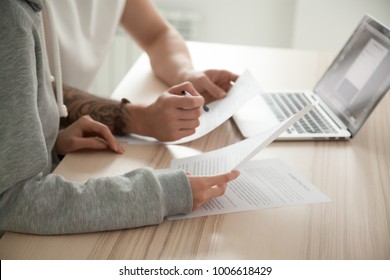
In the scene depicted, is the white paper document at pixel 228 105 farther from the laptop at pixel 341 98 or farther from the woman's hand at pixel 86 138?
the woman's hand at pixel 86 138

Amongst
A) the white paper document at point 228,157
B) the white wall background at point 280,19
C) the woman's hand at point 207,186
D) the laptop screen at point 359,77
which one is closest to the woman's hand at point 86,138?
the white paper document at point 228,157

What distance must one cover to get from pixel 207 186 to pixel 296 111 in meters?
0.47

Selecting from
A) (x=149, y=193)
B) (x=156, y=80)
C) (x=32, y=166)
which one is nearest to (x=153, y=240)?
(x=149, y=193)

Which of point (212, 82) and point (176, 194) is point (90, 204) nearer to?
point (176, 194)

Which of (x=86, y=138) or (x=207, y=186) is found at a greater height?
(x=207, y=186)

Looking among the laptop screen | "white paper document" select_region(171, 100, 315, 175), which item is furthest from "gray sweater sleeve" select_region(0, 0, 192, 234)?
the laptop screen

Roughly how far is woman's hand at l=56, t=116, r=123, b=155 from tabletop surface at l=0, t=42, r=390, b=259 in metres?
0.02

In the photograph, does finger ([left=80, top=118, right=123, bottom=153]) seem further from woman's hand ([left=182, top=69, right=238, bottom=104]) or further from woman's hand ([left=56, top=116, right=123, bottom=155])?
woman's hand ([left=182, top=69, right=238, bottom=104])

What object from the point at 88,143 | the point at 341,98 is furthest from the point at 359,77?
the point at 88,143

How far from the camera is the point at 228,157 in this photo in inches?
41.1

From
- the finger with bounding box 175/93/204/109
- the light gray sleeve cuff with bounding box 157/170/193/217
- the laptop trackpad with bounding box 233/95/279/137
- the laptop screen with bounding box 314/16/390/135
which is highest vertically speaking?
the laptop screen with bounding box 314/16/390/135

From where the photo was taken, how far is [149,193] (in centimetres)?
89

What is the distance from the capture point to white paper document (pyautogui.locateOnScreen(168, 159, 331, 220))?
944 mm

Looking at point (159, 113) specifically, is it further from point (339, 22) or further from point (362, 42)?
point (339, 22)
